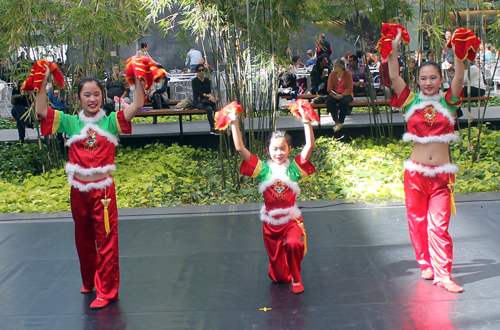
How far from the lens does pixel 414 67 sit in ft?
23.2

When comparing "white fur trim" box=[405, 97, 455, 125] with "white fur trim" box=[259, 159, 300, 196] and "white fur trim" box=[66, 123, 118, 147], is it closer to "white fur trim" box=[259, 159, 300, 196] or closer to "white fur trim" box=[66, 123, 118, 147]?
"white fur trim" box=[259, 159, 300, 196]

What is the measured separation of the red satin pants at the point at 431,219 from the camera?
305cm

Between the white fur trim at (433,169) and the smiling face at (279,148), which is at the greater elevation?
the smiling face at (279,148)

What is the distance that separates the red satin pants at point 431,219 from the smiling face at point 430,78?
0.50m

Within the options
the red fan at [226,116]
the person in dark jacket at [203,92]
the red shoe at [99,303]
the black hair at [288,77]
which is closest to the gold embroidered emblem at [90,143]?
the red fan at [226,116]

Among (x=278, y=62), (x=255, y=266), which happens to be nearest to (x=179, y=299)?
(x=255, y=266)

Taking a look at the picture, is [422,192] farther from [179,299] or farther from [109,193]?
[109,193]

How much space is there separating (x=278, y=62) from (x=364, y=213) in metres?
2.09

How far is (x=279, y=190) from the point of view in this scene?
3.15 meters

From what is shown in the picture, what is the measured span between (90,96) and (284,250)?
142 cm

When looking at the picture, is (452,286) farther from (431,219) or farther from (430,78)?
(430,78)

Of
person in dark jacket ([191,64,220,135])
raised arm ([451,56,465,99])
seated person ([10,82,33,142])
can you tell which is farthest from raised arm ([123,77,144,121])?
seated person ([10,82,33,142])

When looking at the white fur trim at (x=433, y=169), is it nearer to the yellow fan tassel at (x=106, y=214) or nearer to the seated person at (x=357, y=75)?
the yellow fan tassel at (x=106, y=214)

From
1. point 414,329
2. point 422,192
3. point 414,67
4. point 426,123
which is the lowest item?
point 414,329
